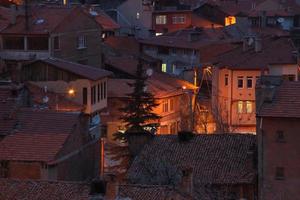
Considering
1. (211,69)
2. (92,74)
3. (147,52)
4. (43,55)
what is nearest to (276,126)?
(92,74)

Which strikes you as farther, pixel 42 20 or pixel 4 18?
pixel 4 18

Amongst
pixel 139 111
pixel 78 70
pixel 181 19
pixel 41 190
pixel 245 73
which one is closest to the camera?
pixel 41 190

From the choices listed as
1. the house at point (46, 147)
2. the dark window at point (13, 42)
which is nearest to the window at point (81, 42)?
the dark window at point (13, 42)

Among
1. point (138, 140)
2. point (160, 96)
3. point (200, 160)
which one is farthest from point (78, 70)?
point (200, 160)

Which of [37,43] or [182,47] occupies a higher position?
[37,43]

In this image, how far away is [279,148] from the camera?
107 ft

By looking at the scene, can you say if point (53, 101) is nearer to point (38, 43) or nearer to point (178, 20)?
point (38, 43)

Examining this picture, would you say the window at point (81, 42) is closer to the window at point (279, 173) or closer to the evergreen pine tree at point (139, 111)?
the evergreen pine tree at point (139, 111)

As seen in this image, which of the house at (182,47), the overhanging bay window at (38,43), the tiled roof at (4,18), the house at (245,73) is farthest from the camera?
the house at (182,47)

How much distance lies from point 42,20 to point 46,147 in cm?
2040

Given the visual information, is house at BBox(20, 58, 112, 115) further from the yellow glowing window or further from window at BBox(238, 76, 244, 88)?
the yellow glowing window

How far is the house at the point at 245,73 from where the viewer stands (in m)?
54.2

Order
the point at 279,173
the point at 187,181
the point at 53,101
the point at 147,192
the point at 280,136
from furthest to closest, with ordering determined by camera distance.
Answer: the point at 53,101
the point at 280,136
the point at 279,173
the point at 187,181
the point at 147,192

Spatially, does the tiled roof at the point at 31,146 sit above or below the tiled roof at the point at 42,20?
below
